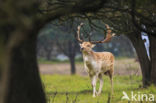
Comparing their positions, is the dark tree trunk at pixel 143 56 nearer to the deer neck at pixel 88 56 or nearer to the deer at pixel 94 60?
the deer at pixel 94 60

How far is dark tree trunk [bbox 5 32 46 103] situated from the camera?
4245 millimetres

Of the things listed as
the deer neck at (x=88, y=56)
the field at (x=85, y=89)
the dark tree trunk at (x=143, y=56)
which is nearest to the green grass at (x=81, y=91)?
the field at (x=85, y=89)

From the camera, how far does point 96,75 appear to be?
35.7 ft

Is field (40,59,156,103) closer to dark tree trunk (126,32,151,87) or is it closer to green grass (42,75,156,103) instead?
green grass (42,75,156,103)

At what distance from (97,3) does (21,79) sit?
1.49 meters

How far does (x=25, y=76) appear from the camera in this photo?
14.5 ft

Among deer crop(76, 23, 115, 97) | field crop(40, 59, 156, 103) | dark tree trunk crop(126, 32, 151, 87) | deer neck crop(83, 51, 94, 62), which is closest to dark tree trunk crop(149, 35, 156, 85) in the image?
dark tree trunk crop(126, 32, 151, 87)

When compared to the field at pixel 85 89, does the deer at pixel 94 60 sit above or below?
above

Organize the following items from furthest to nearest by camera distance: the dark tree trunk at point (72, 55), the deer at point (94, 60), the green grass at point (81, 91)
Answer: the dark tree trunk at point (72, 55), the deer at point (94, 60), the green grass at point (81, 91)

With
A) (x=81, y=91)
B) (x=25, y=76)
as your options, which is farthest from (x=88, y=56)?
(x=25, y=76)

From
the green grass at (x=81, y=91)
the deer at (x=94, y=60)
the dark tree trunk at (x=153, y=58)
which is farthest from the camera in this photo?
the dark tree trunk at (x=153, y=58)

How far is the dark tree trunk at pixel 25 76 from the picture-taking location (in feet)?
13.9

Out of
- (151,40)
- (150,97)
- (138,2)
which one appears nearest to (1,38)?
(138,2)

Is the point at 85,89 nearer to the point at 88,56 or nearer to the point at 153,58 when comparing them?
the point at 88,56
